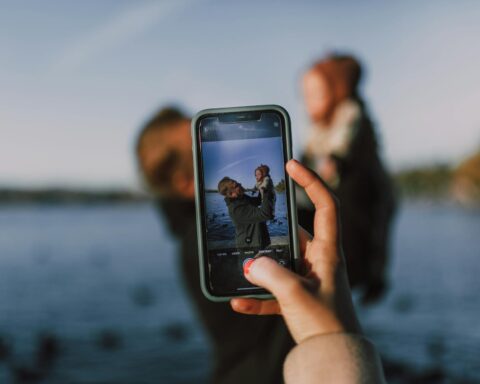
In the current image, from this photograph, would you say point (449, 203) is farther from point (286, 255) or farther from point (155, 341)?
point (286, 255)

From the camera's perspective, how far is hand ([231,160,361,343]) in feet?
4.88

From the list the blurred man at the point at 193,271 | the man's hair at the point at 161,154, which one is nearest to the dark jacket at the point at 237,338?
the blurred man at the point at 193,271

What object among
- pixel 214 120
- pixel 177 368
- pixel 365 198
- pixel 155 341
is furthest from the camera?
pixel 155 341

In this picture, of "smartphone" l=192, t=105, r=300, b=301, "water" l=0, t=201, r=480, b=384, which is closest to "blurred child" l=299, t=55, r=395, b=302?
"smartphone" l=192, t=105, r=300, b=301

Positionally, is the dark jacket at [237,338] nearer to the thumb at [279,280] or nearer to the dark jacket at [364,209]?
the dark jacket at [364,209]

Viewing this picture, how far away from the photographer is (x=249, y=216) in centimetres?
206

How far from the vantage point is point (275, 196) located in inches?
80.7

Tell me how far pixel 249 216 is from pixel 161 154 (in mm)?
2175

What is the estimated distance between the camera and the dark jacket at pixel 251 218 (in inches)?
80.6

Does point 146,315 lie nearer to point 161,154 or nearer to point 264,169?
point 161,154

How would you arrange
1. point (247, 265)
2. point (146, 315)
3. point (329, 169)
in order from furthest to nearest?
point (146, 315), point (329, 169), point (247, 265)

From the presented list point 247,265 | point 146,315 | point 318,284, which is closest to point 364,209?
point 247,265

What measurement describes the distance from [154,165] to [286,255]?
2352 millimetres

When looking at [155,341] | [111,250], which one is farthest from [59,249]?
[155,341]
